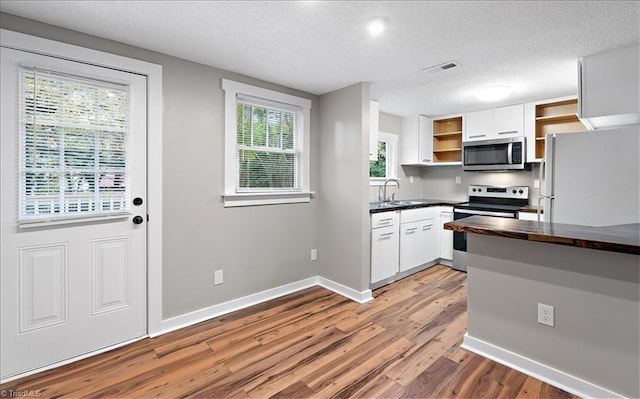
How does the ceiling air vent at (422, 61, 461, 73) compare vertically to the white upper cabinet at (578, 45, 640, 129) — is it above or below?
above

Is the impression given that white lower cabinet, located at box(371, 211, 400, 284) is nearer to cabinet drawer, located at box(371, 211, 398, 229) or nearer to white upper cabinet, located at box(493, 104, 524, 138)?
cabinet drawer, located at box(371, 211, 398, 229)

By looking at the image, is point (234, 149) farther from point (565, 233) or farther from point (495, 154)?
point (495, 154)

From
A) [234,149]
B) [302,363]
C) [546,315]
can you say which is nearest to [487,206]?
[546,315]

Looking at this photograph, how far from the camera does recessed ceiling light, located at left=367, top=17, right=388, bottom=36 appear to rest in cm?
187

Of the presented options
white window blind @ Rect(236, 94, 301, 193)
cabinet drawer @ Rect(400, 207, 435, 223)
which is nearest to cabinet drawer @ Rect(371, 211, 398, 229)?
cabinet drawer @ Rect(400, 207, 435, 223)

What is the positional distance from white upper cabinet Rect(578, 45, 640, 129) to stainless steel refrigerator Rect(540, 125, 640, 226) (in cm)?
19

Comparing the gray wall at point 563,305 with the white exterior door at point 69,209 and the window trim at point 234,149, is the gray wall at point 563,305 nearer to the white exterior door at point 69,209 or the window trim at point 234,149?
the window trim at point 234,149

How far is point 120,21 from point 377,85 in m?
2.29

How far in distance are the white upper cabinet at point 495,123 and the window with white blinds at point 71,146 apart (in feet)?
13.6

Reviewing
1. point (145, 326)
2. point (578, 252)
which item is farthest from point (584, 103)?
point (145, 326)

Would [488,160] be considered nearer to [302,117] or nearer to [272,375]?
[302,117]

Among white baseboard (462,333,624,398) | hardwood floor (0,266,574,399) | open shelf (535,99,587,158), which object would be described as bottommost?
hardwood floor (0,266,574,399)

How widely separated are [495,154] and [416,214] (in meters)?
1.33

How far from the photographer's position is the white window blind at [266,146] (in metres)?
2.96
